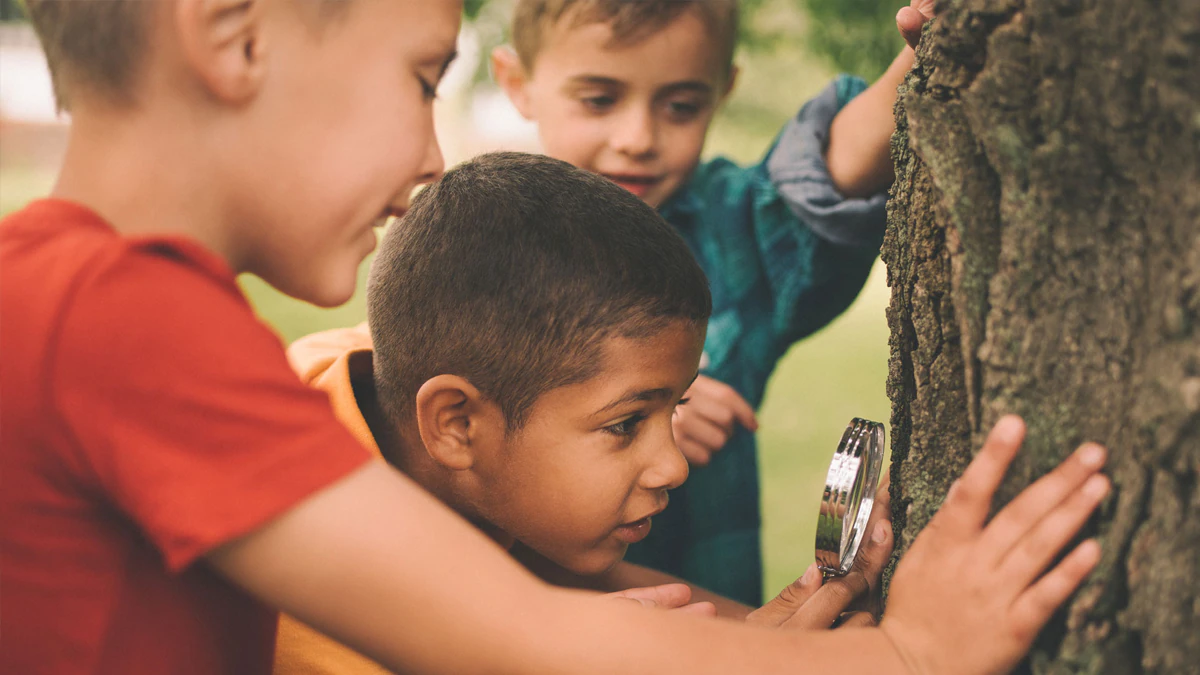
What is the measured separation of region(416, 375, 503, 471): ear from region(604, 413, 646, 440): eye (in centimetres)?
18

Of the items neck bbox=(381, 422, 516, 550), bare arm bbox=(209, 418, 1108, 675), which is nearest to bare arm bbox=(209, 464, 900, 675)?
bare arm bbox=(209, 418, 1108, 675)

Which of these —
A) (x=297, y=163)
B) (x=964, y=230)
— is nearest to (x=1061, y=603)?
(x=964, y=230)

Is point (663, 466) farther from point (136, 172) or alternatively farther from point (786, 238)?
point (786, 238)

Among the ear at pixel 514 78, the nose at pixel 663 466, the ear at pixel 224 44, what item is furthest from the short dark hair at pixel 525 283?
the ear at pixel 514 78

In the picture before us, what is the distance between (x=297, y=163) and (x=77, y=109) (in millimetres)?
259

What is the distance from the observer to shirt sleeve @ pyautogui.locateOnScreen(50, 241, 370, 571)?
108 centimetres

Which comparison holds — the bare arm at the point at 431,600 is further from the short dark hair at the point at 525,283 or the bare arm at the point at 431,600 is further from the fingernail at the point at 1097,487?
the short dark hair at the point at 525,283

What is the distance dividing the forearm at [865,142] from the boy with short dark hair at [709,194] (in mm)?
88

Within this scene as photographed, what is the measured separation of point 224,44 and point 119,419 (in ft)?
1.45

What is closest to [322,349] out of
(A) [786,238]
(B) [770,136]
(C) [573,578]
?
(C) [573,578]

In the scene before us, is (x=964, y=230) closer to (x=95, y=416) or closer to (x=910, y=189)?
A: (x=910, y=189)

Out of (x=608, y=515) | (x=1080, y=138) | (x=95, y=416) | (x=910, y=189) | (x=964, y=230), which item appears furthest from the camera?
(x=608, y=515)

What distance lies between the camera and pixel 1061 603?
4.17 ft

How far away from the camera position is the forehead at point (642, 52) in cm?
280
